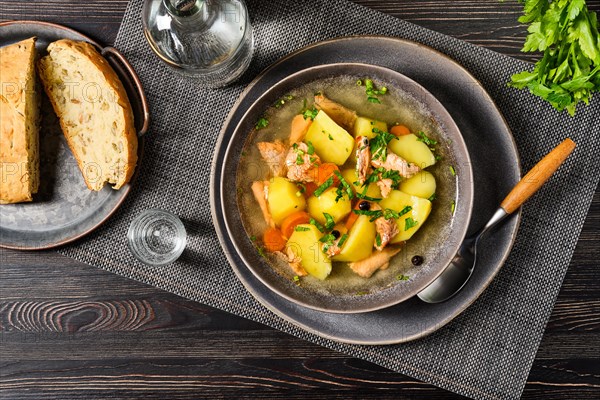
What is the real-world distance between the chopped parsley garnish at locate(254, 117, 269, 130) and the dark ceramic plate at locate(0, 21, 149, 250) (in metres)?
0.54

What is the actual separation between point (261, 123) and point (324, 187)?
0.36 metres

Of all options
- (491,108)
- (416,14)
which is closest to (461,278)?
(491,108)

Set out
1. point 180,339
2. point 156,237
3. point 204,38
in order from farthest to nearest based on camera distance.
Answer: point 180,339, point 156,237, point 204,38

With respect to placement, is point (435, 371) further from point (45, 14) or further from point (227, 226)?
point (45, 14)

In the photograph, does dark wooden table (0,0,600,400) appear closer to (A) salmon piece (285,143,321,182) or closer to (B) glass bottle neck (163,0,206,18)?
(B) glass bottle neck (163,0,206,18)

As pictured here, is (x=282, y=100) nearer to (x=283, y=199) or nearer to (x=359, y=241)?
(x=283, y=199)

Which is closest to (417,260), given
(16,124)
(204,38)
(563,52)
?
(563,52)

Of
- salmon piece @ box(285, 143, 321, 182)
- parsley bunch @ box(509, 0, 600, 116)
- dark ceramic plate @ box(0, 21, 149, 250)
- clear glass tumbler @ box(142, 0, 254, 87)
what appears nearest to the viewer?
parsley bunch @ box(509, 0, 600, 116)

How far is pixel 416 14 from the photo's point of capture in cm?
249

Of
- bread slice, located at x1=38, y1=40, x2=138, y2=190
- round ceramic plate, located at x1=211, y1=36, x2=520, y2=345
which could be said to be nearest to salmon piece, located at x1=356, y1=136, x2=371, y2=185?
round ceramic plate, located at x1=211, y1=36, x2=520, y2=345

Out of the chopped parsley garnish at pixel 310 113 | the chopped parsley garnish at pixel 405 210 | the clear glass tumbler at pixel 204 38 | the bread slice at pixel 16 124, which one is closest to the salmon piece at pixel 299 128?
the chopped parsley garnish at pixel 310 113

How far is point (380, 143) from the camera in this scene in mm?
2195

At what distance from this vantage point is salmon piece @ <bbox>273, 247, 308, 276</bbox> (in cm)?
223

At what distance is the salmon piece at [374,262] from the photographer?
2229 mm
